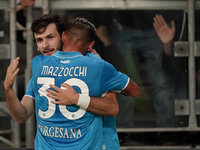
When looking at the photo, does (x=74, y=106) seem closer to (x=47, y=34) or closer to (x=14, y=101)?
(x=14, y=101)

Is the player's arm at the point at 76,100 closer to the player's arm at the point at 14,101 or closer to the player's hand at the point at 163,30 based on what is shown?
the player's arm at the point at 14,101

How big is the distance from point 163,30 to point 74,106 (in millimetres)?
2753

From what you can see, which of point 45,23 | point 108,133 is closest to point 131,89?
point 108,133

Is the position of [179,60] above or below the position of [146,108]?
above

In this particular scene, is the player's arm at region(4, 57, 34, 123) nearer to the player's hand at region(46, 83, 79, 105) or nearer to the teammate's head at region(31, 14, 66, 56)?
the player's hand at region(46, 83, 79, 105)

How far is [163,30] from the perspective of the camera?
16.5ft

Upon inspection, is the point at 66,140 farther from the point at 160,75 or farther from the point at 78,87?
the point at 160,75

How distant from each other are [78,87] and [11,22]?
2.75 m

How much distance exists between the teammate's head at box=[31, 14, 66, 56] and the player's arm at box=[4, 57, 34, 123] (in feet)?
1.72

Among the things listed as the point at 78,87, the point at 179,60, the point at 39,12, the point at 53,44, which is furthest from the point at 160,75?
the point at 78,87

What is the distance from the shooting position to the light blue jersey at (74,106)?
2.62 m

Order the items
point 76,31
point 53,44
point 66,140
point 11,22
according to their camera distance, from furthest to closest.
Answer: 1. point 11,22
2. point 53,44
3. point 76,31
4. point 66,140

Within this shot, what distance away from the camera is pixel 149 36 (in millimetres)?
5031

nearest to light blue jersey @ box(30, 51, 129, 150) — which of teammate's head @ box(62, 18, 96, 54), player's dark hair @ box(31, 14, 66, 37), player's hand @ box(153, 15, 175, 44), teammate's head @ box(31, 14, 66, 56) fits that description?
teammate's head @ box(62, 18, 96, 54)
